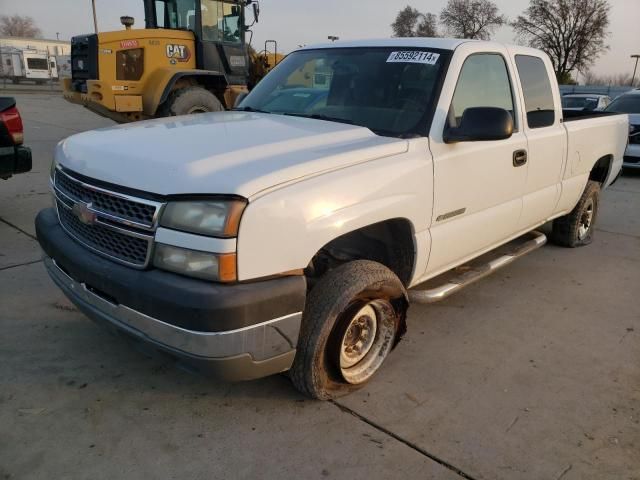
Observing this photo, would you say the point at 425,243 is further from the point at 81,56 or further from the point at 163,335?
the point at 81,56

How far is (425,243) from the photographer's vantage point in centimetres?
312

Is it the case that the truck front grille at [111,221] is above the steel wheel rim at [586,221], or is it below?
above

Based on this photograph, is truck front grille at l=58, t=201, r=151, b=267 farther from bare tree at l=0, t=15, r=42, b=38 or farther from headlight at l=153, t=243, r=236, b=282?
bare tree at l=0, t=15, r=42, b=38

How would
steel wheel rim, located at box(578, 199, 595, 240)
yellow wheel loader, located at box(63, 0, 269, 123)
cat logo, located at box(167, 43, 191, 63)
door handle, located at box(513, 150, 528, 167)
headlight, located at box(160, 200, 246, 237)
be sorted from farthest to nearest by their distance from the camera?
cat logo, located at box(167, 43, 191, 63) < yellow wheel loader, located at box(63, 0, 269, 123) < steel wheel rim, located at box(578, 199, 595, 240) < door handle, located at box(513, 150, 528, 167) < headlight, located at box(160, 200, 246, 237)

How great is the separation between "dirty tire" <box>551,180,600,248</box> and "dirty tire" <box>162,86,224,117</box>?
667cm

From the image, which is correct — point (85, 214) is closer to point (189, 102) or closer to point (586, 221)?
point (586, 221)

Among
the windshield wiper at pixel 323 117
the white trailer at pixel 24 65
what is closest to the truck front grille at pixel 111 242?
the windshield wiper at pixel 323 117

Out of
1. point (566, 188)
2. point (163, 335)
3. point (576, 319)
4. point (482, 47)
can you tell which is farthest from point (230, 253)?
point (566, 188)

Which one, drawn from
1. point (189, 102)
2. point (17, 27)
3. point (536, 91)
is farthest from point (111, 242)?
point (17, 27)

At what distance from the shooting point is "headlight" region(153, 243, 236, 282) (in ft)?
7.14

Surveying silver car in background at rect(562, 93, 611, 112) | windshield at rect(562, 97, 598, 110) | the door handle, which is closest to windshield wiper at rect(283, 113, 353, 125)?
the door handle

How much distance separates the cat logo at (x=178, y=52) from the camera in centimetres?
1036

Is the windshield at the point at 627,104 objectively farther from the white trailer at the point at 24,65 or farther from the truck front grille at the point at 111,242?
the white trailer at the point at 24,65

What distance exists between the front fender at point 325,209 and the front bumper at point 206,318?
118 millimetres
